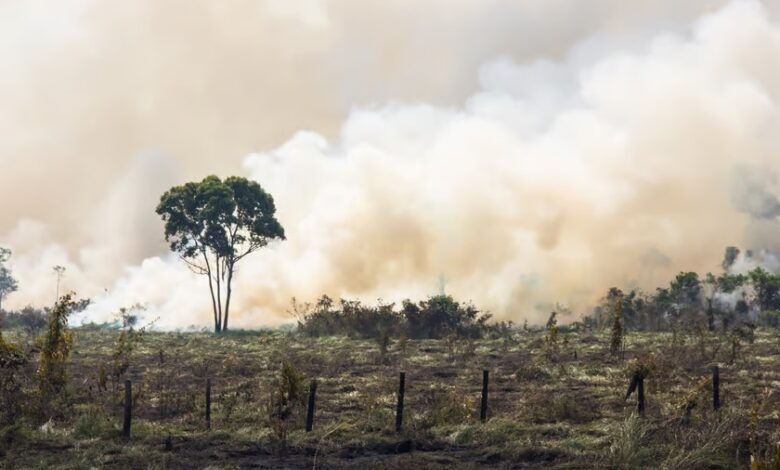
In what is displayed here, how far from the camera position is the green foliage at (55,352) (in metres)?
20.5

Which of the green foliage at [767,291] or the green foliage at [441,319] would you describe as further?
the green foliage at [767,291]

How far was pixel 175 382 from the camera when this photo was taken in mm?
28312

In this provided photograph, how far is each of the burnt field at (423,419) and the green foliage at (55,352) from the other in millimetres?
577

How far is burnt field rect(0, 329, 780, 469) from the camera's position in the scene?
1537cm

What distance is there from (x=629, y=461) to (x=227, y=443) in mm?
9683

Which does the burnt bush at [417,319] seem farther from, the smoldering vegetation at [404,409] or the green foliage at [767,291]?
the green foliage at [767,291]

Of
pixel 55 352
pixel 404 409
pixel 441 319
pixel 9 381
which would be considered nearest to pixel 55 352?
pixel 55 352

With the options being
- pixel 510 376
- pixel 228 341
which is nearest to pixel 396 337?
pixel 228 341

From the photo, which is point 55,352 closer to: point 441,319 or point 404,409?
point 404,409

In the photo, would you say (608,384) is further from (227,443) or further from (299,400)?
(227,443)

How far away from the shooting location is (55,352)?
68.6ft

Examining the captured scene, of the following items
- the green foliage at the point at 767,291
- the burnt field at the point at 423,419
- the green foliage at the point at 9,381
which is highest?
the green foliage at the point at 767,291

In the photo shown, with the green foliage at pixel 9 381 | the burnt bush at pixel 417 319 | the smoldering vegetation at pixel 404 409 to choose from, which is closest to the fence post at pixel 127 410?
the smoldering vegetation at pixel 404 409

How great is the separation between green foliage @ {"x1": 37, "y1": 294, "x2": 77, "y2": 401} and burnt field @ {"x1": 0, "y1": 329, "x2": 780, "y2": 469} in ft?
1.89
